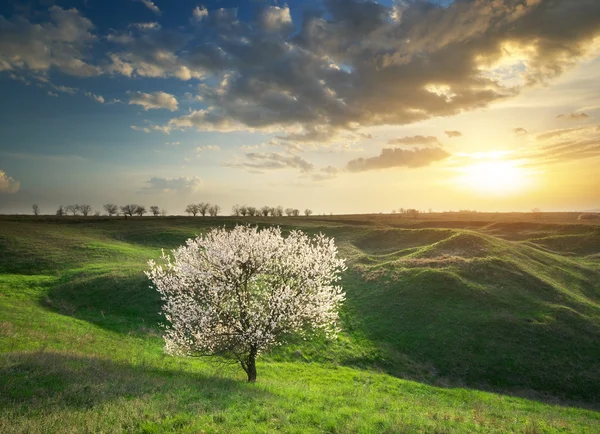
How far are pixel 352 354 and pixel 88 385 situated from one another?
86.4ft

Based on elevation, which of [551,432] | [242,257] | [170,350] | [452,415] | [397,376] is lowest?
[397,376]

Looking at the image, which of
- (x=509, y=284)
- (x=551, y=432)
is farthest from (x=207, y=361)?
(x=509, y=284)

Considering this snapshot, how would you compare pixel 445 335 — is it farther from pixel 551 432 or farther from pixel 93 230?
pixel 93 230

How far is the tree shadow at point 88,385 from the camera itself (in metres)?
14.7

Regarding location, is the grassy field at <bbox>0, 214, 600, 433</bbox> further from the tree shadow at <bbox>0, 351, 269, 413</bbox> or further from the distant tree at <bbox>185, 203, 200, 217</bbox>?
the distant tree at <bbox>185, 203, 200, 217</bbox>

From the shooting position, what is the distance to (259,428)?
567 inches

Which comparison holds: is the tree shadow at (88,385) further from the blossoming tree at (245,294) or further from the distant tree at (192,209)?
the distant tree at (192,209)

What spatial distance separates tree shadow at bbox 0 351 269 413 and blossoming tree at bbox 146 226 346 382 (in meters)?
2.70

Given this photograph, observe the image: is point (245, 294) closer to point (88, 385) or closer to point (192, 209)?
point (88, 385)

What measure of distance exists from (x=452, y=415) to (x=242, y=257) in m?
15.8

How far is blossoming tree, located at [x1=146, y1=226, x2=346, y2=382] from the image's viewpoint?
23281mm

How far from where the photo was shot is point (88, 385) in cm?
1656

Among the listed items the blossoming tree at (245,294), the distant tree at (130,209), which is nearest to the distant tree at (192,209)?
the distant tree at (130,209)

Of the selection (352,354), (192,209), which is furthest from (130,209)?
(352,354)
